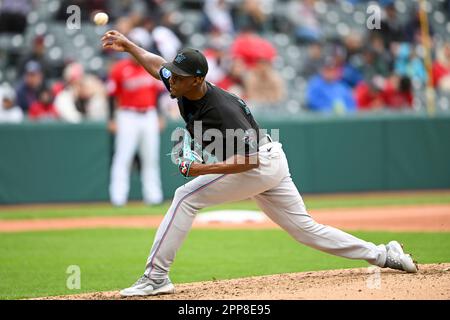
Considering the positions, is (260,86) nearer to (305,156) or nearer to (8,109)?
(305,156)

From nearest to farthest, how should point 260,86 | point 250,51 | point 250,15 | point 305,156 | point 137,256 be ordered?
point 137,256, point 305,156, point 260,86, point 250,51, point 250,15

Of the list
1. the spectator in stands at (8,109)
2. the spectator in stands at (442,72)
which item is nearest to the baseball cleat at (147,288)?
the spectator in stands at (8,109)

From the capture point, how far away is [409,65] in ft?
62.7

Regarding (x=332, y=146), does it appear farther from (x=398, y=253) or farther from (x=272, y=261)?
(x=398, y=253)

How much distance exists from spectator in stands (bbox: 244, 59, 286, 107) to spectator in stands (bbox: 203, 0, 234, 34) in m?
2.17

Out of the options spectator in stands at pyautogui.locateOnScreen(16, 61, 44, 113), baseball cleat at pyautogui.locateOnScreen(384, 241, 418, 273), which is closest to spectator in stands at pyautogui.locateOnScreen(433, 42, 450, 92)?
spectator in stands at pyautogui.locateOnScreen(16, 61, 44, 113)

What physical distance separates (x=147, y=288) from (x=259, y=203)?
45.9 inches

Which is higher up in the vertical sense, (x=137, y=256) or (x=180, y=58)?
(x=180, y=58)

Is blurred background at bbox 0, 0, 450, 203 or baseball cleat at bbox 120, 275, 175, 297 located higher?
blurred background at bbox 0, 0, 450, 203


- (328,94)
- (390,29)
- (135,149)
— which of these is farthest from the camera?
(390,29)

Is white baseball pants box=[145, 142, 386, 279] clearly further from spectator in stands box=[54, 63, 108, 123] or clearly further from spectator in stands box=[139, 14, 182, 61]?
spectator in stands box=[54, 63, 108, 123]

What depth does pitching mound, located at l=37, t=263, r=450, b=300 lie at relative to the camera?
6387mm

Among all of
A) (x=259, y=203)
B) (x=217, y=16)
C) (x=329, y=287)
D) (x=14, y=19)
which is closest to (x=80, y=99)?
(x=14, y=19)
